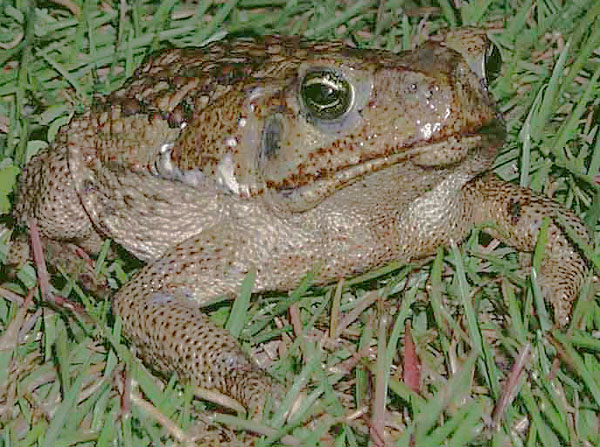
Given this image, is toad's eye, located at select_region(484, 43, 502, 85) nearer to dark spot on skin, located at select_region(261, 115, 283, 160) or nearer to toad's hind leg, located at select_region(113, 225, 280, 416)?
dark spot on skin, located at select_region(261, 115, 283, 160)

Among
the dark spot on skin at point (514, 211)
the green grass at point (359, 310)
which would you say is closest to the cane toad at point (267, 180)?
the dark spot on skin at point (514, 211)

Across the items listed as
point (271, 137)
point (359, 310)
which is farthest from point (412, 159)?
point (359, 310)

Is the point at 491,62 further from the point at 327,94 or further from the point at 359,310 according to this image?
the point at 359,310

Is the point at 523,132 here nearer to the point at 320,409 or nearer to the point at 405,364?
the point at 405,364

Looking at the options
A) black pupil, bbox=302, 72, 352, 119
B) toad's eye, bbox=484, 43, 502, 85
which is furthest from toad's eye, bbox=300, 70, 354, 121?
toad's eye, bbox=484, 43, 502, 85

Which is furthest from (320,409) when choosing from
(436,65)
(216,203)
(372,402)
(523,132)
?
(523,132)

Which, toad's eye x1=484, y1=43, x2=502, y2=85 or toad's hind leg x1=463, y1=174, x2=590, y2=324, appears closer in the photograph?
toad's eye x1=484, y1=43, x2=502, y2=85

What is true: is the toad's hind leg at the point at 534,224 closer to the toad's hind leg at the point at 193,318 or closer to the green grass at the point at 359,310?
the green grass at the point at 359,310
